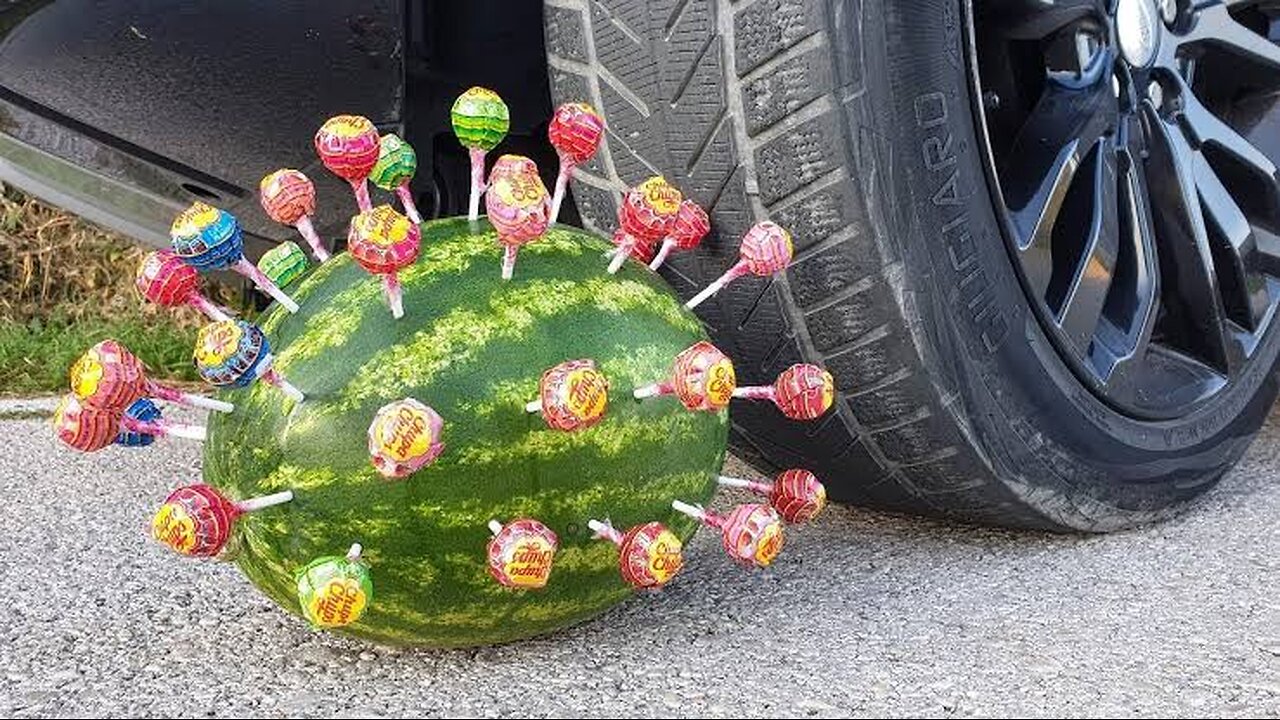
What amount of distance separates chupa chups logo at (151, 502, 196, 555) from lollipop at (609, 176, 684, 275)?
1.66ft

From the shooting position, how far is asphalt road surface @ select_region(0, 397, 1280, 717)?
4.40 feet

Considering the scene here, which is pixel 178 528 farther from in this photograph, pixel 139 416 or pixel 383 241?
pixel 383 241

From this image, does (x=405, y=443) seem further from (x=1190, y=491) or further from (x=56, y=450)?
(x=56, y=450)

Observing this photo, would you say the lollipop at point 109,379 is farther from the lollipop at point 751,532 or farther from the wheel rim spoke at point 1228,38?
the wheel rim spoke at point 1228,38

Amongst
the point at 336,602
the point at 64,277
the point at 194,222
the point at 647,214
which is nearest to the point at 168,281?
the point at 194,222

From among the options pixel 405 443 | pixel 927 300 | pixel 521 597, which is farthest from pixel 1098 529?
pixel 405 443

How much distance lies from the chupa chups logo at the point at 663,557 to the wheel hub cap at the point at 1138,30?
42.8 inches

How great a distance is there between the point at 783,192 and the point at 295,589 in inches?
26.9

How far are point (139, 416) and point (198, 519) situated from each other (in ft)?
0.54

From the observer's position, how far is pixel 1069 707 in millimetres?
1316

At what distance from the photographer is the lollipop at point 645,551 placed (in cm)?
138

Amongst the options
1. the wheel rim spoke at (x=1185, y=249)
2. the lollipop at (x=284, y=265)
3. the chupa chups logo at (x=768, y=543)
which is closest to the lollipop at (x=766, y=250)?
the chupa chups logo at (x=768, y=543)

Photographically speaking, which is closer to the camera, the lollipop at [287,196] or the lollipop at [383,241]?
the lollipop at [383,241]

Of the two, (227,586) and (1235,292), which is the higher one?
(1235,292)
